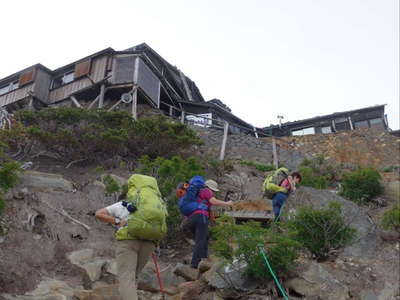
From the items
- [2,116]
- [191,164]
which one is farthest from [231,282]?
[2,116]

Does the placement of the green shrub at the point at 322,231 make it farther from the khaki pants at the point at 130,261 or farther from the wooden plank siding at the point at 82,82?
the wooden plank siding at the point at 82,82

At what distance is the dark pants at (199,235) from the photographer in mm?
6184

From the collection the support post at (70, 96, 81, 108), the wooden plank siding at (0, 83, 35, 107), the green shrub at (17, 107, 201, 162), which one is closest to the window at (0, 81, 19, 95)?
the wooden plank siding at (0, 83, 35, 107)

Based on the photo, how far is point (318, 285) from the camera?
5129 millimetres

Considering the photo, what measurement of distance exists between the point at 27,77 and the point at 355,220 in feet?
62.0

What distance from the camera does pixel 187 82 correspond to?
27500mm

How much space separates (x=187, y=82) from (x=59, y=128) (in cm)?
1543

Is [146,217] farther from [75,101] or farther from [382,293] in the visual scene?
[75,101]

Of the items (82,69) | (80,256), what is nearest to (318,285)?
(80,256)

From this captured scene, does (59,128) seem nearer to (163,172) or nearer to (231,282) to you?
(163,172)

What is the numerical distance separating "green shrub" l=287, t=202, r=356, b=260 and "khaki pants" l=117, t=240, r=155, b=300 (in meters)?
2.58

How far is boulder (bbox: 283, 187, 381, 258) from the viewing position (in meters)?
7.07

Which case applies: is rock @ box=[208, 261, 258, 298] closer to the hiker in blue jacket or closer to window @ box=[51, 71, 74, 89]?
the hiker in blue jacket

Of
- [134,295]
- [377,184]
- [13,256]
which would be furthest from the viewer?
[377,184]
